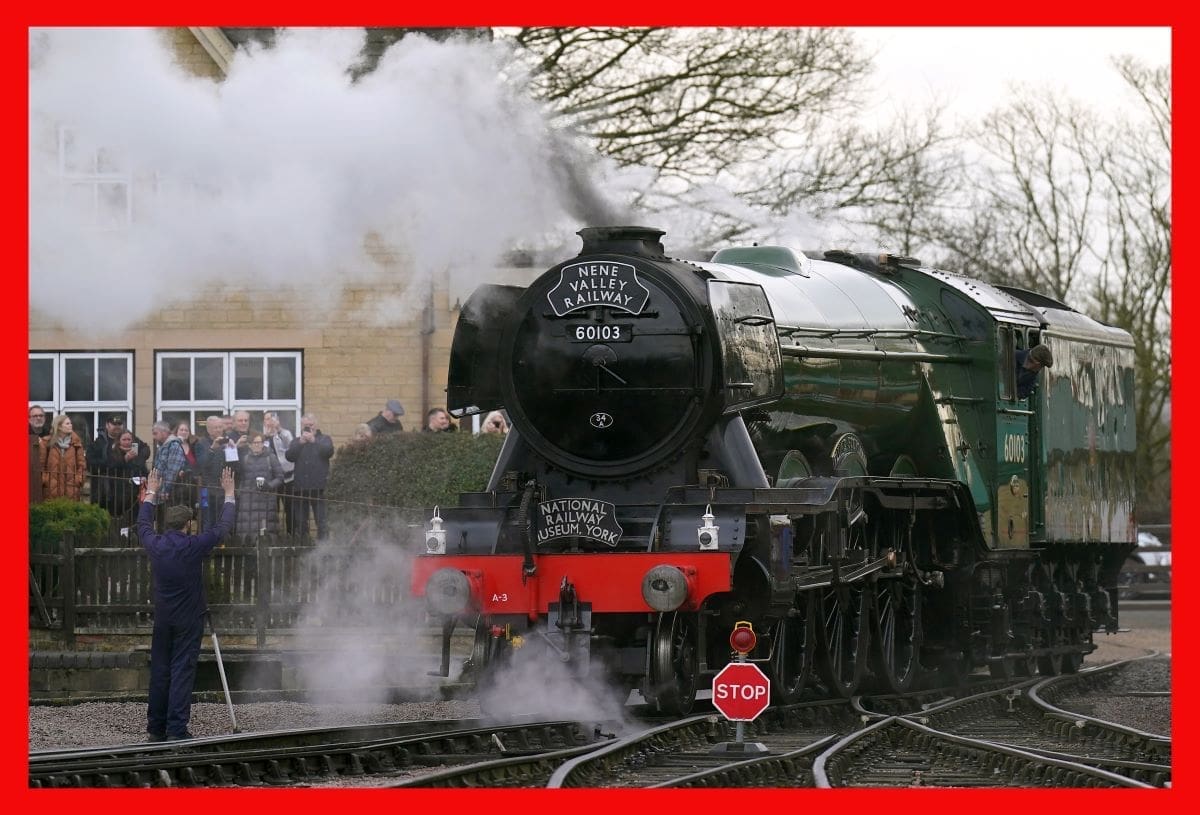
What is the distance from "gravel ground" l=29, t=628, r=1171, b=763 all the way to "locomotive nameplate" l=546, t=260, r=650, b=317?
3.06 m

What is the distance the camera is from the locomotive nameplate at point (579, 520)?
11.6m

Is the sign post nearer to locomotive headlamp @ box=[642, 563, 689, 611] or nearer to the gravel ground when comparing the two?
locomotive headlamp @ box=[642, 563, 689, 611]

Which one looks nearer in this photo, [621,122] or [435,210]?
[435,210]

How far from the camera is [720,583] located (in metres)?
11.1

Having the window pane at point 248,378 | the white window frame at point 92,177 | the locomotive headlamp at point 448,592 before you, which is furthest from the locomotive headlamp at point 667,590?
the window pane at point 248,378

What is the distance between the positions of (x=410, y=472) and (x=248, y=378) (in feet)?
19.5

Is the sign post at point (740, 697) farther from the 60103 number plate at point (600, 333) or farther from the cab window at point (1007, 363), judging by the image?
the cab window at point (1007, 363)

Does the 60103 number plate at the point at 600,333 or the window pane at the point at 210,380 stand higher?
the window pane at the point at 210,380

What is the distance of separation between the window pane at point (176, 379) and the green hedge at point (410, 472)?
210 inches

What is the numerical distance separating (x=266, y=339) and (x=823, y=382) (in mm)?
13626

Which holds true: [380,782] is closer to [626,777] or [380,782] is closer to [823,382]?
[626,777]

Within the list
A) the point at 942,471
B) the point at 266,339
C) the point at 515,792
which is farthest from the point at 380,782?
the point at 266,339

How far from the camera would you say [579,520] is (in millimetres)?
11609

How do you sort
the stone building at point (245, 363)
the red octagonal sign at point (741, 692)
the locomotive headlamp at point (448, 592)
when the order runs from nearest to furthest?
the red octagonal sign at point (741, 692), the locomotive headlamp at point (448, 592), the stone building at point (245, 363)
